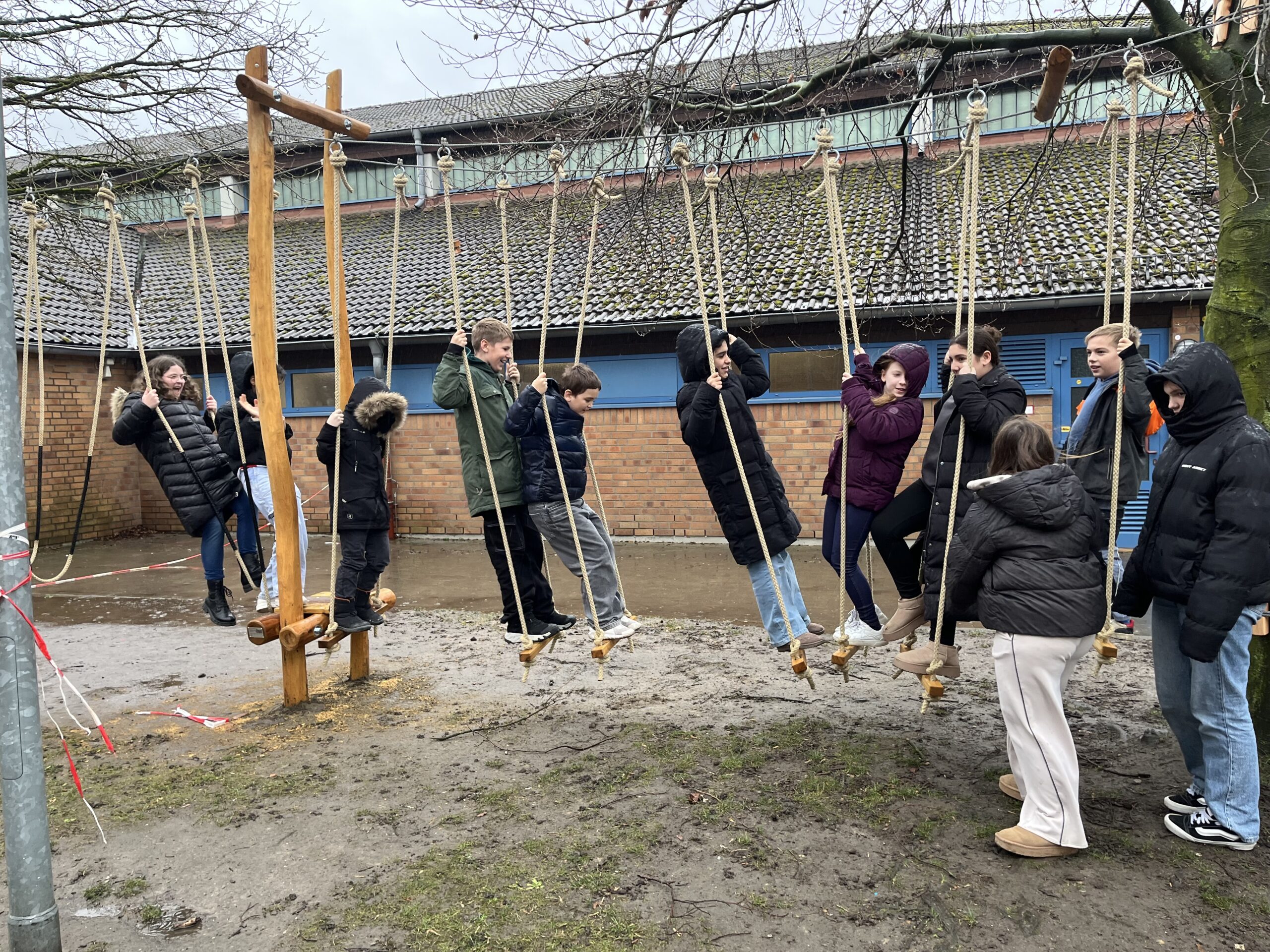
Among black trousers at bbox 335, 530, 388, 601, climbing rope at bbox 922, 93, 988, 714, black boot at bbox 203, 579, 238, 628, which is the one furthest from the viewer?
black boot at bbox 203, 579, 238, 628

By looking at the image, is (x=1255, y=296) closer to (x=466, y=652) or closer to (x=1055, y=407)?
(x=466, y=652)

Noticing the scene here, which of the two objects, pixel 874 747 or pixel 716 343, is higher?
pixel 716 343

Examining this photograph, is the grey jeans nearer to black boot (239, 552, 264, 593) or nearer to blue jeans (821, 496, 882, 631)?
blue jeans (821, 496, 882, 631)

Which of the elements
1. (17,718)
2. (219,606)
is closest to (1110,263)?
(17,718)

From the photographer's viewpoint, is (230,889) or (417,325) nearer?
(230,889)

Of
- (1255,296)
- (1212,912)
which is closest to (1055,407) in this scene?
(1255,296)

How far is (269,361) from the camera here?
15.4 ft

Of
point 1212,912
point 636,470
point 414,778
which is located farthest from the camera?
point 636,470

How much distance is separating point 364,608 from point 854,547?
272 cm

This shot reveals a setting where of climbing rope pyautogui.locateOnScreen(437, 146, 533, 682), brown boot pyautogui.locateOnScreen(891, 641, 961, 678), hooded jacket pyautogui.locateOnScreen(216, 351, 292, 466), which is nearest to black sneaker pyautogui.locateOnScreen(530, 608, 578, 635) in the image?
climbing rope pyautogui.locateOnScreen(437, 146, 533, 682)

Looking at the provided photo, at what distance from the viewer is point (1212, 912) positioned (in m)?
2.83

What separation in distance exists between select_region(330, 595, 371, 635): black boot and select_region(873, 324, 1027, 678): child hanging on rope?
9.32ft

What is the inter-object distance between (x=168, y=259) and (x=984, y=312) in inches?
589

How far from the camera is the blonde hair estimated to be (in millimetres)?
3475
